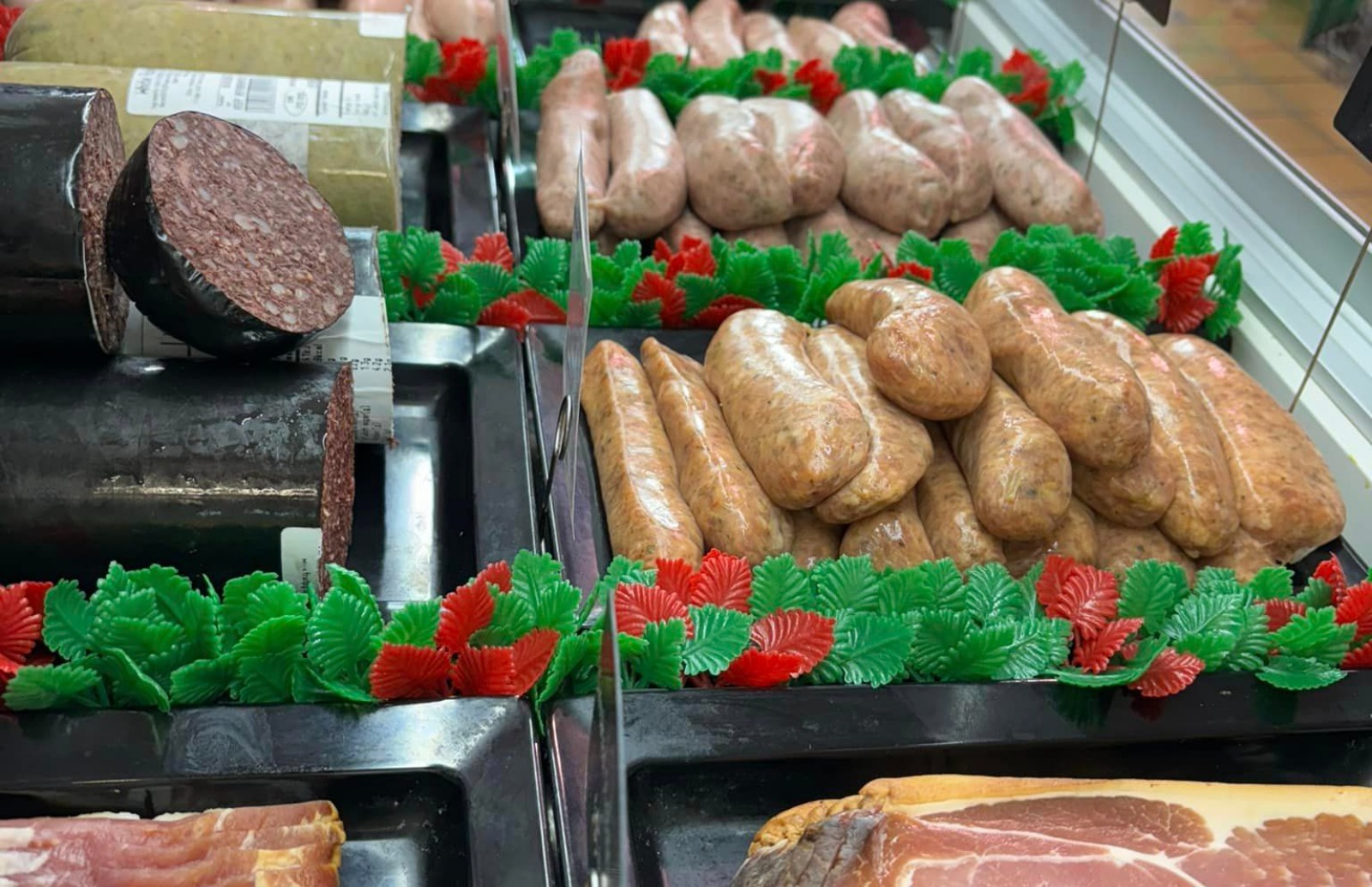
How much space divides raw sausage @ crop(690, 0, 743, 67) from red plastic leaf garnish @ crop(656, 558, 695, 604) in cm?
251

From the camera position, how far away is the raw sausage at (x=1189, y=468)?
2.19 m

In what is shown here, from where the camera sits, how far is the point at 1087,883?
1571 millimetres

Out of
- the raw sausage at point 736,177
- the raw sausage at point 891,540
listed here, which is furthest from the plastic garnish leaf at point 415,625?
the raw sausage at point 736,177

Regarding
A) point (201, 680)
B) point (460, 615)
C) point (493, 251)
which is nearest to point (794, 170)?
point (493, 251)

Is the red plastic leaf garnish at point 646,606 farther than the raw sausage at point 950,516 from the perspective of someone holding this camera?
No

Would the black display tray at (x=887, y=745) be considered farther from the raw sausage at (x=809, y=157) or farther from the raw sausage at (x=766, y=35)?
the raw sausage at (x=766, y=35)

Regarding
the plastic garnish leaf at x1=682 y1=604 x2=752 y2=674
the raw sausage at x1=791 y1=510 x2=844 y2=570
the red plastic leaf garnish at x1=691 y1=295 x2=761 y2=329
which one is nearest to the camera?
the plastic garnish leaf at x1=682 y1=604 x2=752 y2=674

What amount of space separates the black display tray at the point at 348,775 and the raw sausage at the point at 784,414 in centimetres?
63

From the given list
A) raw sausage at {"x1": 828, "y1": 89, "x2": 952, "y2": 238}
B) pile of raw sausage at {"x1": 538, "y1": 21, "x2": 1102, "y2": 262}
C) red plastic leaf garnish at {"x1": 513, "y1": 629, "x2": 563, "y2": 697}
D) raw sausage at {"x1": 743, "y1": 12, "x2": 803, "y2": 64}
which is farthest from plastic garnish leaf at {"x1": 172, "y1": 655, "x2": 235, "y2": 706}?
raw sausage at {"x1": 743, "y1": 12, "x2": 803, "y2": 64}

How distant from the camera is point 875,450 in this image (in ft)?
6.87

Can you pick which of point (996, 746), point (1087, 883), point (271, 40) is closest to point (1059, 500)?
point (996, 746)

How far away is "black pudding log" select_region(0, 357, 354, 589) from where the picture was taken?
1.82 meters

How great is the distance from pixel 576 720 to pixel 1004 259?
168cm

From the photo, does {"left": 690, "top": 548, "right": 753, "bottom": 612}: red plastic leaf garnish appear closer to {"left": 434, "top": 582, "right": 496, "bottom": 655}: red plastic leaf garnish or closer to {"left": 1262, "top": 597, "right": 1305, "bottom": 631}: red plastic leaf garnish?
{"left": 434, "top": 582, "right": 496, "bottom": 655}: red plastic leaf garnish
